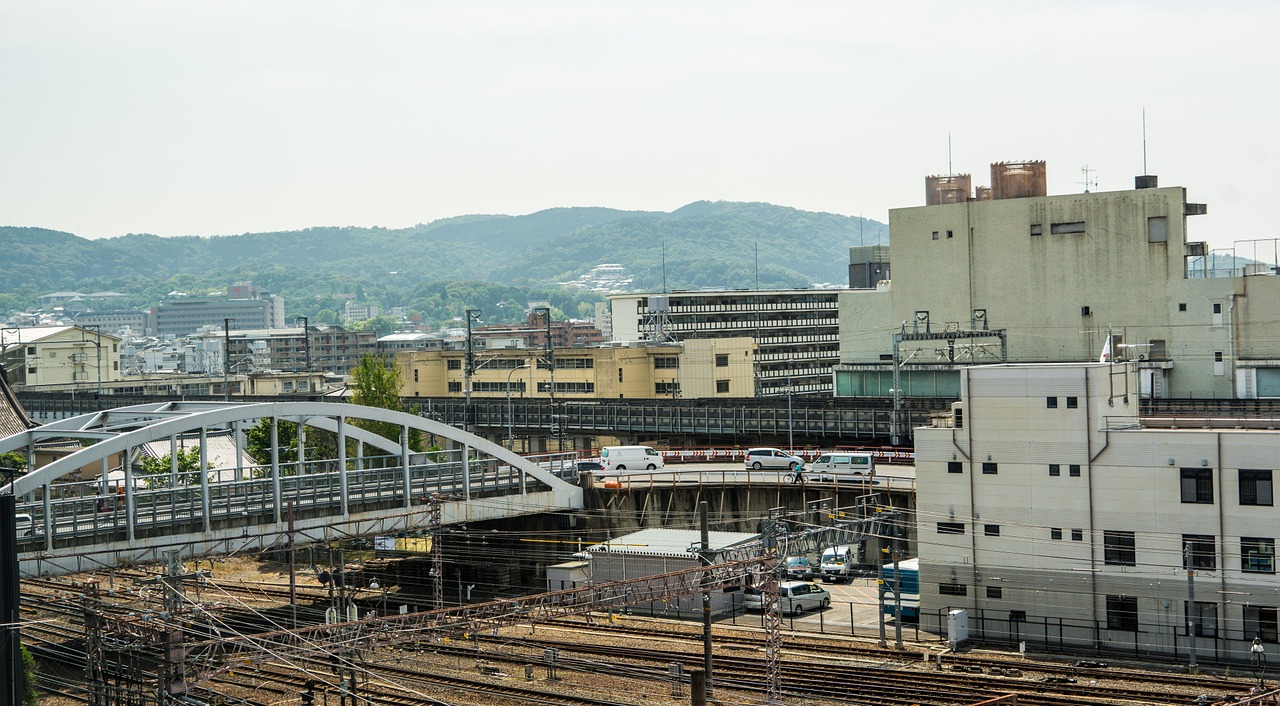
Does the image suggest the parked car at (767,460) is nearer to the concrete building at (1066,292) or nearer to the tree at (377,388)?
the tree at (377,388)

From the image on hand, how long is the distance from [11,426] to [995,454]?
1333 inches

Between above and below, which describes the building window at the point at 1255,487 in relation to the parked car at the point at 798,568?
above

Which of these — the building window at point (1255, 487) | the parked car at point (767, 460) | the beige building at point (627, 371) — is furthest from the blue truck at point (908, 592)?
the beige building at point (627, 371)

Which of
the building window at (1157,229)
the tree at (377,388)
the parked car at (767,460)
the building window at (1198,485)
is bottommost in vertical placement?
the parked car at (767,460)

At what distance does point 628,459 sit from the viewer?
50500mm

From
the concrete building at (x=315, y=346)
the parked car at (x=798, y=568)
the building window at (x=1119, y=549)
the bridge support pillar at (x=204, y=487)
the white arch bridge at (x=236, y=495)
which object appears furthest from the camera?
the concrete building at (x=315, y=346)

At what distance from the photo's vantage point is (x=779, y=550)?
104 feet

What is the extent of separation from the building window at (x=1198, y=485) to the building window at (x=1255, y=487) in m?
0.73

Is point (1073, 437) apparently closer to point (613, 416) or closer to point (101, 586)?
point (101, 586)

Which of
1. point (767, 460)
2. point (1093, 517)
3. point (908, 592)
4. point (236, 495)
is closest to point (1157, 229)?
point (767, 460)

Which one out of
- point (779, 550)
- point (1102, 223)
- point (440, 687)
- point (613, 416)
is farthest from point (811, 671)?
point (1102, 223)

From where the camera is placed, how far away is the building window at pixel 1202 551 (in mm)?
31859

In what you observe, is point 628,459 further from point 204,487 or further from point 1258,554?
point 1258,554

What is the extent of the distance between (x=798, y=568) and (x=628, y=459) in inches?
419
